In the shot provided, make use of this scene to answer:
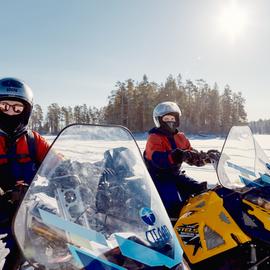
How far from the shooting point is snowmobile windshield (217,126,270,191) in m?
2.64

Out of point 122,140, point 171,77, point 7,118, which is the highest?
point 171,77

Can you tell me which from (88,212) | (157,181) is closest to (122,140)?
(88,212)

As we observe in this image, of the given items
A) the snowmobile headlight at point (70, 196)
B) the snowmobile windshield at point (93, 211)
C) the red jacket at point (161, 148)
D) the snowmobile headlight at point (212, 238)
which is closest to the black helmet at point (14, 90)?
the snowmobile windshield at point (93, 211)

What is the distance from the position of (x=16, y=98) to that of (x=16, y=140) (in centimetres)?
34

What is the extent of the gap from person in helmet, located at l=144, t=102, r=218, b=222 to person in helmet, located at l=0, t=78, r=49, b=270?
1353 mm

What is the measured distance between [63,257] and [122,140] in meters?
0.74

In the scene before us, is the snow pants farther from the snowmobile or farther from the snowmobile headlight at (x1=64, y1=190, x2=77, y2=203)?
the snowmobile headlight at (x1=64, y1=190, x2=77, y2=203)

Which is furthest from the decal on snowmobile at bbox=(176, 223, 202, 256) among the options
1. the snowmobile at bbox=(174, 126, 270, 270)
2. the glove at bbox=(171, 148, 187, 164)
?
the glove at bbox=(171, 148, 187, 164)

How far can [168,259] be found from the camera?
150cm

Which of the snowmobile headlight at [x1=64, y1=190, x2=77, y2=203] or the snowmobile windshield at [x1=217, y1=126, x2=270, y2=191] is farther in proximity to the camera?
the snowmobile windshield at [x1=217, y1=126, x2=270, y2=191]

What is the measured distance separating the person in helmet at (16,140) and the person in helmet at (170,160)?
1.35 meters

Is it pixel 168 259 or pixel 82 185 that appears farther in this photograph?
pixel 82 185

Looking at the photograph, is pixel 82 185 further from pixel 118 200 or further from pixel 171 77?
pixel 171 77

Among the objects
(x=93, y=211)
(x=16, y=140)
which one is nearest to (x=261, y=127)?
(x=16, y=140)
